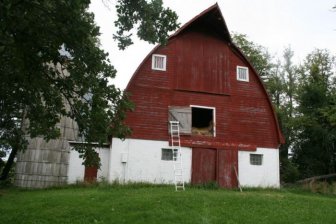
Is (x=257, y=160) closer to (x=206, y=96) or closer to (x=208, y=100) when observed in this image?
(x=208, y=100)

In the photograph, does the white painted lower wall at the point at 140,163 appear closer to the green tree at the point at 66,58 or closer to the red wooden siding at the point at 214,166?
the red wooden siding at the point at 214,166

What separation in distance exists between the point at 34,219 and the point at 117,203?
99.5 inches

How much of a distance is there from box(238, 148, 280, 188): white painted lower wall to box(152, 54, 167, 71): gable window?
18.9 ft

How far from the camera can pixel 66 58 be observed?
10359 millimetres

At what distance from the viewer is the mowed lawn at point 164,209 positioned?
11641 mm

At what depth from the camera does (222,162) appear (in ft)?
69.2

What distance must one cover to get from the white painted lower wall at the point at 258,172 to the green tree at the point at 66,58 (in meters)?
11.5

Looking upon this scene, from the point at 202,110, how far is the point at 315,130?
11473 mm

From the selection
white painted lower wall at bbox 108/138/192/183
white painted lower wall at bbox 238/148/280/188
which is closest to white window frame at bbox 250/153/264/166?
white painted lower wall at bbox 238/148/280/188

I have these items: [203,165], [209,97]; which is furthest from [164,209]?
[209,97]

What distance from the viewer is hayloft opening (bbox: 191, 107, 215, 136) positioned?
21703mm

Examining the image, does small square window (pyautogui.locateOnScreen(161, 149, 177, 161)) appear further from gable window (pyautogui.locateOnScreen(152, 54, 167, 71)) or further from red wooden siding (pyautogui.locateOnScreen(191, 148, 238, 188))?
gable window (pyautogui.locateOnScreen(152, 54, 167, 71))

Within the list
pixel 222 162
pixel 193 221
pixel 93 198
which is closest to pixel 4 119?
pixel 93 198

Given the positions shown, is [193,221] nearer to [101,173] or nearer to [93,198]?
[93,198]
